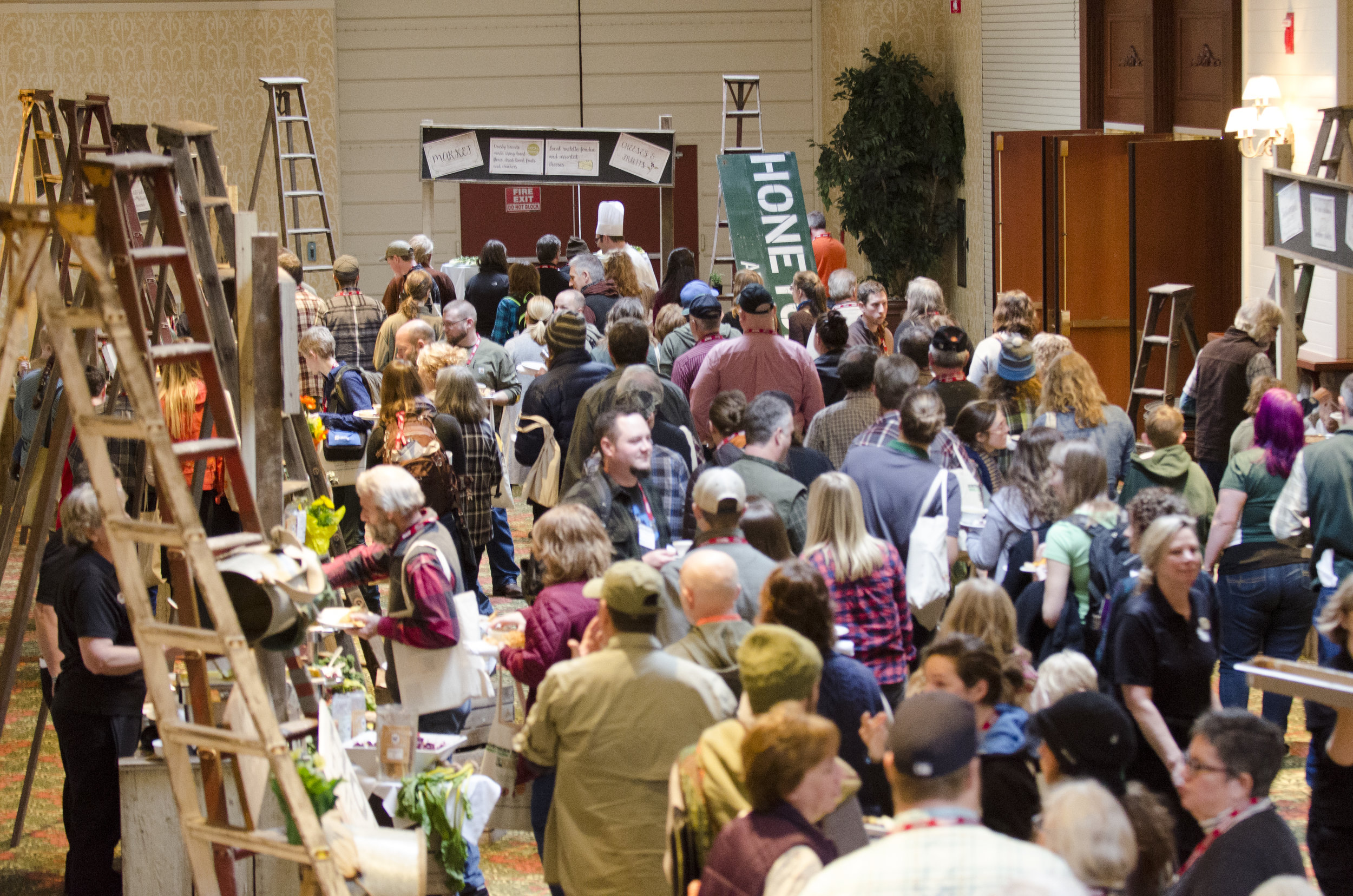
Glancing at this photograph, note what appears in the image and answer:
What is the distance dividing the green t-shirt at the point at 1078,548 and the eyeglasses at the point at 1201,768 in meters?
1.36

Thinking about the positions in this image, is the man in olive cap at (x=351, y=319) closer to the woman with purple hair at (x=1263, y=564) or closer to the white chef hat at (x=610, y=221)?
the white chef hat at (x=610, y=221)

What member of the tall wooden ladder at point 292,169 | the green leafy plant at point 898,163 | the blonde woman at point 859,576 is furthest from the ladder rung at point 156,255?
the green leafy plant at point 898,163

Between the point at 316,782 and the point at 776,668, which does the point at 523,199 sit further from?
the point at 776,668

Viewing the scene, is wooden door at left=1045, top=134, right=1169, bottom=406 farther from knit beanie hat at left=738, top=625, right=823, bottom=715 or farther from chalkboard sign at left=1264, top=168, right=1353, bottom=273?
knit beanie hat at left=738, top=625, right=823, bottom=715

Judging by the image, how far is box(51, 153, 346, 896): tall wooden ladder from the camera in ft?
10.0

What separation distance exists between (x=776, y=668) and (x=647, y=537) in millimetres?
2012

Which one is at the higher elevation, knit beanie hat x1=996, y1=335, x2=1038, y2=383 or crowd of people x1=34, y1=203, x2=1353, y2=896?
knit beanie hat x1=996, y1=335, x2=1038, y2=383

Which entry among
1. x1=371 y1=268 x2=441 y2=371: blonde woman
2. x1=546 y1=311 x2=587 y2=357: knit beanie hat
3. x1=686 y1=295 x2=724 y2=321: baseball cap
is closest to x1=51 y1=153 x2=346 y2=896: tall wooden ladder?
x1=546 y1=311 x2=587 y2=357: knit beanie hat

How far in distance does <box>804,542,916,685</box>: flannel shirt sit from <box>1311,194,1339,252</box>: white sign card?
9.27 feet

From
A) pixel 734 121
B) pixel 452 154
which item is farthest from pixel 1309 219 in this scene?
pixel 734 121

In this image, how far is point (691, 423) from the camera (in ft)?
20.2

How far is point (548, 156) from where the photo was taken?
11.2 m

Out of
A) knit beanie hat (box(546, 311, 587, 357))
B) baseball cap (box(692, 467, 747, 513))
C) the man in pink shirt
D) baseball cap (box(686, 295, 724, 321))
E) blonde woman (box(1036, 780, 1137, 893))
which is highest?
baseball cap (box(686, 295, 724, 321))

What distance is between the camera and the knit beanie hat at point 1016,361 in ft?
20.1
